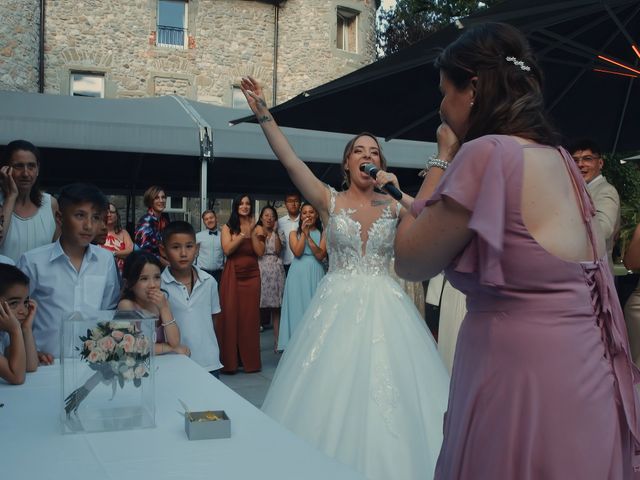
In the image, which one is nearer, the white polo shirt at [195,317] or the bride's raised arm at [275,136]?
the bride's raised arm at [275,136]

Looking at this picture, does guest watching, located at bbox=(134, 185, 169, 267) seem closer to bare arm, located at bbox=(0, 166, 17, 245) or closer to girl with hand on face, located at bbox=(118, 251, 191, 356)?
bare arm, located at bbox=(0, 166, 17, 245)

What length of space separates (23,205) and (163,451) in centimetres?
292

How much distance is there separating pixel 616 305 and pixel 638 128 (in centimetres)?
483

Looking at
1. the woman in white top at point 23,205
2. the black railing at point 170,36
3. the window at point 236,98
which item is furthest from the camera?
the window at point 236,98

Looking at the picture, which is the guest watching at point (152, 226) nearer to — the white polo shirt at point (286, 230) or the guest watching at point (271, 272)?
the guest watching at point (271, 272)

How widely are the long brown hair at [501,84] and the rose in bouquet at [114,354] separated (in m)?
1.09

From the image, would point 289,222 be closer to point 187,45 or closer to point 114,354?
point 114,354

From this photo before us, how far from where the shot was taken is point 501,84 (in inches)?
61.6

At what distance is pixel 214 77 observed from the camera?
2055 centimetres

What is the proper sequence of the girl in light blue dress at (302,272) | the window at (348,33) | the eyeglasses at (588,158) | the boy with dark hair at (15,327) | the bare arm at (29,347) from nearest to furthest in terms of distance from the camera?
1. the boy with dark hair at (15,327)
2. the bare arm at (29,347)
3. the eyeglasses at (588,158)
4. the girl in light blue dress at (302,272)
5. the window at (348,33)

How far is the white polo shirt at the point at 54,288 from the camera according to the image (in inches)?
126

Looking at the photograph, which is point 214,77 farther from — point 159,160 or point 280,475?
point 280,475

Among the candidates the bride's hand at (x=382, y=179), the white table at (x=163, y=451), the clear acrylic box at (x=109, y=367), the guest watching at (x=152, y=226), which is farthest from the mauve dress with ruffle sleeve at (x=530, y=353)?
the guest watching at (x=152, y=226)

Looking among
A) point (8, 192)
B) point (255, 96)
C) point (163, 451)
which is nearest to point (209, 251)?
point (8, 192)
